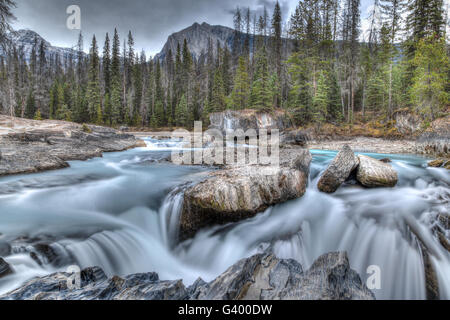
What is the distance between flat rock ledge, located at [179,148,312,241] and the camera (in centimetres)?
432

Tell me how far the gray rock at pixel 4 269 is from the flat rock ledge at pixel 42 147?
5857mm

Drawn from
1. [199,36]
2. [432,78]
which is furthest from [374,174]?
[199,36]

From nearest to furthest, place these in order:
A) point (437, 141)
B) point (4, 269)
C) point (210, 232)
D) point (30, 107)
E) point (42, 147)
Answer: point (4, 269) < point (210, 232) < point (42, 147) < point (437, 141) < point (30, 107)

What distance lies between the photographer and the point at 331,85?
88.5 feet

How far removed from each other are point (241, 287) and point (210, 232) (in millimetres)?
2408

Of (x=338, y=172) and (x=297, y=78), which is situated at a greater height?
→ (x=297, y=78)

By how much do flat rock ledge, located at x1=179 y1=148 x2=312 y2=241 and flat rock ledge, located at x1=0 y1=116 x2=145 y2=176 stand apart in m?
6.97

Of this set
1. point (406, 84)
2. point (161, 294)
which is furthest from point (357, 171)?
point (406, 84)

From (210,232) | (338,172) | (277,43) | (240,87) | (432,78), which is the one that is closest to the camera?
(210,232)

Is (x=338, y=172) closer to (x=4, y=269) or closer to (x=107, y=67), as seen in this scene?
(x=4, y=269)

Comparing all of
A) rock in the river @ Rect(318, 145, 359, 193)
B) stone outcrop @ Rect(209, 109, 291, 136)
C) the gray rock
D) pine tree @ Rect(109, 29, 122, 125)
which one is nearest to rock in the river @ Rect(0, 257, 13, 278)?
the gray rock

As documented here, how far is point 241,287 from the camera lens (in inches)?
85.2

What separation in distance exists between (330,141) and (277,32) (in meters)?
28.0

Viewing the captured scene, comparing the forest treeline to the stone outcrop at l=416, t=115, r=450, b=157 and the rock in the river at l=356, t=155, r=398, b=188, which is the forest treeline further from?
the rock in the river at l=356, t=155, r=398, b=188
